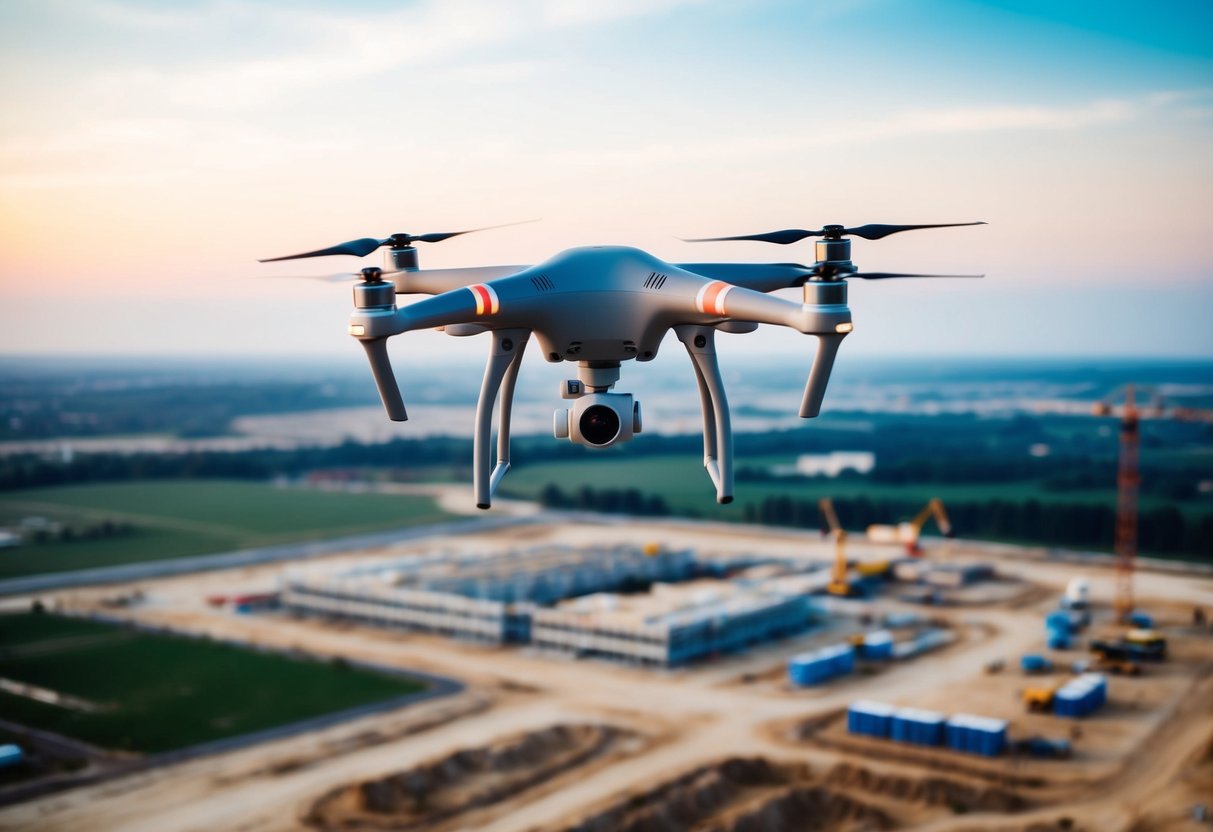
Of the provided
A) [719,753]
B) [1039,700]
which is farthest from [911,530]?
[719,753]

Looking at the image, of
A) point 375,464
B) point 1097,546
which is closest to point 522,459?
point 375,464

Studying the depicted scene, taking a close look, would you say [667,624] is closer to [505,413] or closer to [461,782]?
[461,782]

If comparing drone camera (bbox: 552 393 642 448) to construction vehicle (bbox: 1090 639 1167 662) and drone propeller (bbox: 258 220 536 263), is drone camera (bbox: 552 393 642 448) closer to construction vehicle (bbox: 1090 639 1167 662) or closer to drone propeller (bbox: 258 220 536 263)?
drone propeller (bbox: 258 220 536 263)

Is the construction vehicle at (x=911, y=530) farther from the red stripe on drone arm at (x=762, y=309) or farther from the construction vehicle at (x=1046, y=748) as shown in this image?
the red stripe on drone arm at (x=762, y=309)

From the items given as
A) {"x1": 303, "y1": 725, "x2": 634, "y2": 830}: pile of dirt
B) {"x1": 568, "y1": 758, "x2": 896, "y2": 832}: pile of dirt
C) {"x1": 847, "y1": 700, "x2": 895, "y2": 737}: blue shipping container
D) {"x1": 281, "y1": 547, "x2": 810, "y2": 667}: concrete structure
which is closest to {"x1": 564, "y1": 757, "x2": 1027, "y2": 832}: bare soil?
{"x1": 568, "y1": 758, "x2": 896, "y2": 832}: pile of dirt

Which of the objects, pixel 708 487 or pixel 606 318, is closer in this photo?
pixel 606 318

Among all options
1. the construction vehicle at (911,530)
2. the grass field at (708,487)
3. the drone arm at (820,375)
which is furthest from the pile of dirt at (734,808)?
the grass field at (708,487)

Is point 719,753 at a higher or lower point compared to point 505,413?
lower
